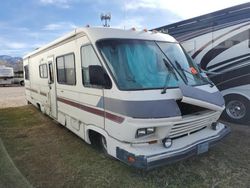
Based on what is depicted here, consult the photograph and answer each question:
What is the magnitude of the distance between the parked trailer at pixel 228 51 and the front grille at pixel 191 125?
9.61ft

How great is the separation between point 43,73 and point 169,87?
16.6 feet

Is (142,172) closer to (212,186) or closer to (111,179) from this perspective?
(111,179)

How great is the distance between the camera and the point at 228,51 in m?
7.02

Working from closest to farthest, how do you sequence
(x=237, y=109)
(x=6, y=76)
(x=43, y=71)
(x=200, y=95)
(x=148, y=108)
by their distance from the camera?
(x=148, y=108), (x=200, y=95), (x=237, y=109), (x=43, y=71), (x=6, y=76)

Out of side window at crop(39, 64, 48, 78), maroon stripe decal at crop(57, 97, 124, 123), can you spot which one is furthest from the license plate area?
side window at crop(39, 64, 48, 78)

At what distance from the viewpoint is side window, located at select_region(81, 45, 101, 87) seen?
14.1 feet

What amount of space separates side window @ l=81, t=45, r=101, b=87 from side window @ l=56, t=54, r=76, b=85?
1.68 ft

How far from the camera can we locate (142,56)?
4203 mm

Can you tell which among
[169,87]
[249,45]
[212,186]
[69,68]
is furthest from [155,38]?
[249,45]

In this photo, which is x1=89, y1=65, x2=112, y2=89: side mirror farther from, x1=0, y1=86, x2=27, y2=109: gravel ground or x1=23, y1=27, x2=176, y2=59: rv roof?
x1=0, y1=86, x2=27, y2=109: gravel ground

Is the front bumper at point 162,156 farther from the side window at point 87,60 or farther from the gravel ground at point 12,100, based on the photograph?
the gravel ground at point 12,100

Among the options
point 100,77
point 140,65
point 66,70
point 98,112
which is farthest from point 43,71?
point 140,65

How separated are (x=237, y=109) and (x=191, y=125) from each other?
12.0 ft

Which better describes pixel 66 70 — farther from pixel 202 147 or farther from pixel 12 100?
pixel 12 100
